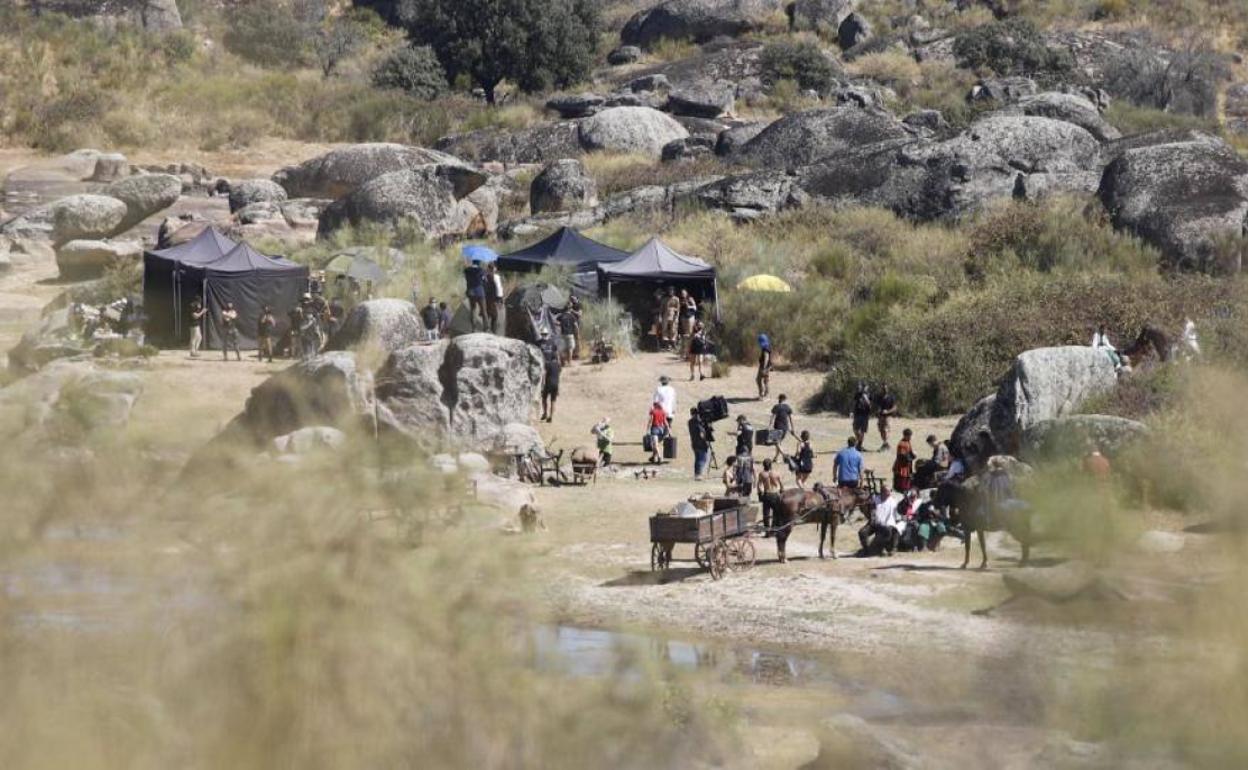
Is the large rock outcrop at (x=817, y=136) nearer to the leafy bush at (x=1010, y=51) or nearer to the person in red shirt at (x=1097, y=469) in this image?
the leafy bush at (x=1010, y=51)

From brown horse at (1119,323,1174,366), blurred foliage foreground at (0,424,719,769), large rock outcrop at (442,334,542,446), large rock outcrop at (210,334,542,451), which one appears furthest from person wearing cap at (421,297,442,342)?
blurred foliage foreground at (0,424,719,769)

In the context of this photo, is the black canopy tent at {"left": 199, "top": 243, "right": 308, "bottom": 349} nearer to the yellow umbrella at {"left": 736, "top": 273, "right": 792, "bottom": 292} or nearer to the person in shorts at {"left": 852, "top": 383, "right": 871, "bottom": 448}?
the yellow umbrella at {"left": 736, "top": 273, "right": 792, "bottom": 292}

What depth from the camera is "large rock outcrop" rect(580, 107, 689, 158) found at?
56.1 meters

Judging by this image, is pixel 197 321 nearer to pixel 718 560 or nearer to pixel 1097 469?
pixel 718 560

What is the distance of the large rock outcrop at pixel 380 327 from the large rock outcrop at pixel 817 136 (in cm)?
1956

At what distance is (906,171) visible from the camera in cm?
4425

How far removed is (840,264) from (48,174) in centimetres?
2626

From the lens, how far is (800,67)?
67250 millimetres

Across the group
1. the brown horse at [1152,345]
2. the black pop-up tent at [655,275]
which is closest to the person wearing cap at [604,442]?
the brown horse at [1152,345]

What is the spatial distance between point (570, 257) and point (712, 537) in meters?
20.8

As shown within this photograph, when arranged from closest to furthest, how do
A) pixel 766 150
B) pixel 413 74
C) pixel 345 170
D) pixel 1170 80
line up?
pixel 766 150 < pixel 345 170 < pixel 1170 80 < pixel 413 74

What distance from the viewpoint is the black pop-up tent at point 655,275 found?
1447 inches

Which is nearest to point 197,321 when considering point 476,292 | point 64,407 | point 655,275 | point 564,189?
point 476,292

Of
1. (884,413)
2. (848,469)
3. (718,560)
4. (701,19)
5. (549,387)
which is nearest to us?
(718,560)
